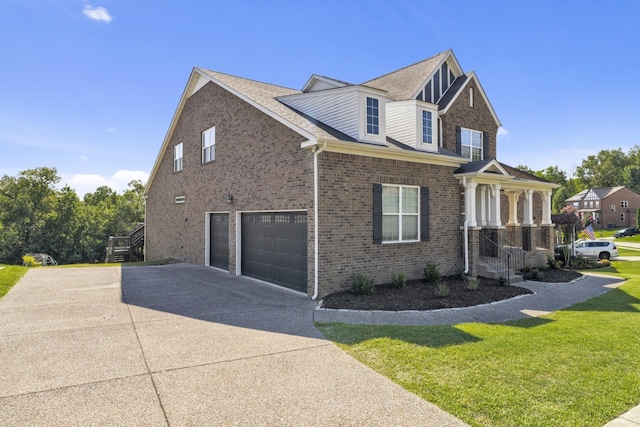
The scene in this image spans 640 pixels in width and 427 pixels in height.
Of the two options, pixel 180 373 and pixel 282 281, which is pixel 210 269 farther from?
pixel 180 373

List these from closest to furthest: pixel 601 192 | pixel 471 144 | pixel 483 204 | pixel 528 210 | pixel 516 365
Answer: pixel 516 365, pixel 483 204, pixel 528 210, pixel 471 144, pixel 601 192

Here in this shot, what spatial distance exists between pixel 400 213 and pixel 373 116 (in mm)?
3092

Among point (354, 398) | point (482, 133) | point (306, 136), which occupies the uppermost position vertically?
point (482, 133)

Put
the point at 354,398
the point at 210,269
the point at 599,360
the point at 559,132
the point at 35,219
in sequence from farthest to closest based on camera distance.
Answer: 1. the point at 35,219
2. the point at 559,132
3. the point at 210,269
4. the point at 599,360
5. the point at 354,398

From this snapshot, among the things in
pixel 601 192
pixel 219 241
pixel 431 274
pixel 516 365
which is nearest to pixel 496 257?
pixel 431 274

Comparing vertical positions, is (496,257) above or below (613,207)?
below

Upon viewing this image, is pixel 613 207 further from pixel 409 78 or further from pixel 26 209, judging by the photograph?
pixel 26 209

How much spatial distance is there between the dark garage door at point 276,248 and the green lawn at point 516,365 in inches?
152

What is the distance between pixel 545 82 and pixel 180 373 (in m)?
20.4

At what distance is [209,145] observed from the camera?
16016mm

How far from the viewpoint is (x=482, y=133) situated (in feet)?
55.4

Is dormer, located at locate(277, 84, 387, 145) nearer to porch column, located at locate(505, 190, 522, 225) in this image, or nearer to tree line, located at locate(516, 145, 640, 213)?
porch column, located at locate(505, 190, 522, 225)

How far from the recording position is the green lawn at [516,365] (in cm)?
395

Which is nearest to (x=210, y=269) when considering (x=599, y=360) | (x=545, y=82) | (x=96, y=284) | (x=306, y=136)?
(x=96, y=284)
